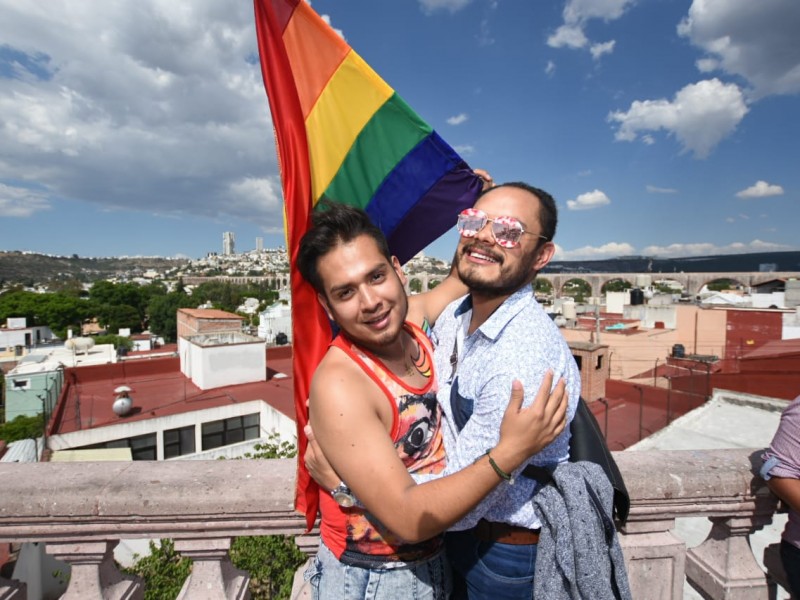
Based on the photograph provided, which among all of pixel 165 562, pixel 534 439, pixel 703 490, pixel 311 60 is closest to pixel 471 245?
pixel 534 439

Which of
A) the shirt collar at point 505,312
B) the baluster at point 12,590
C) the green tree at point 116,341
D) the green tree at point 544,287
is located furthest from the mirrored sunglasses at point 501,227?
the green tree at point 544,287

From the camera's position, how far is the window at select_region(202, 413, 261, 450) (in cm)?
1741

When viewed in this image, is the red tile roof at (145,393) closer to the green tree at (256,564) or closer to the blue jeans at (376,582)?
the green tree at (256,564)

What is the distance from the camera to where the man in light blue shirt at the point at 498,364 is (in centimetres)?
148

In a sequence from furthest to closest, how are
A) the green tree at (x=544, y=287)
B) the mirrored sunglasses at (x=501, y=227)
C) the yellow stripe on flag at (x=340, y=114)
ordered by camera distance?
1. the green tree at (x=544, y=287)
2. the yellow stripe on flag at (x=340, y=114)
3. the mirrored sunglasses at (x=501, y=227)

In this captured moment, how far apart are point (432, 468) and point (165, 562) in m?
6.78

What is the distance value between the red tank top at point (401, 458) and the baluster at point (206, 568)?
0.63 meters

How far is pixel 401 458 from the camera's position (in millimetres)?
1597

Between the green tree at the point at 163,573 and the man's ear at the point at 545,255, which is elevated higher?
the man's ear at the point at 545,255

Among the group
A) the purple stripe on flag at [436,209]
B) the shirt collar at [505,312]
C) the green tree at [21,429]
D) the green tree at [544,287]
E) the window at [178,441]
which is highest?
the purple stripe on flag at [436,209]

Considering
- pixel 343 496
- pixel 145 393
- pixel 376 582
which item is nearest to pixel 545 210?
pixel 343 496

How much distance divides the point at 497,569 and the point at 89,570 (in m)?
1.72

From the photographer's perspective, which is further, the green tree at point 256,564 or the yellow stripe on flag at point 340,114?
the green tree at point 256,564

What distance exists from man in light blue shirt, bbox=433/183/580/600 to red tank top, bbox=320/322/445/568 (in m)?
0.09
